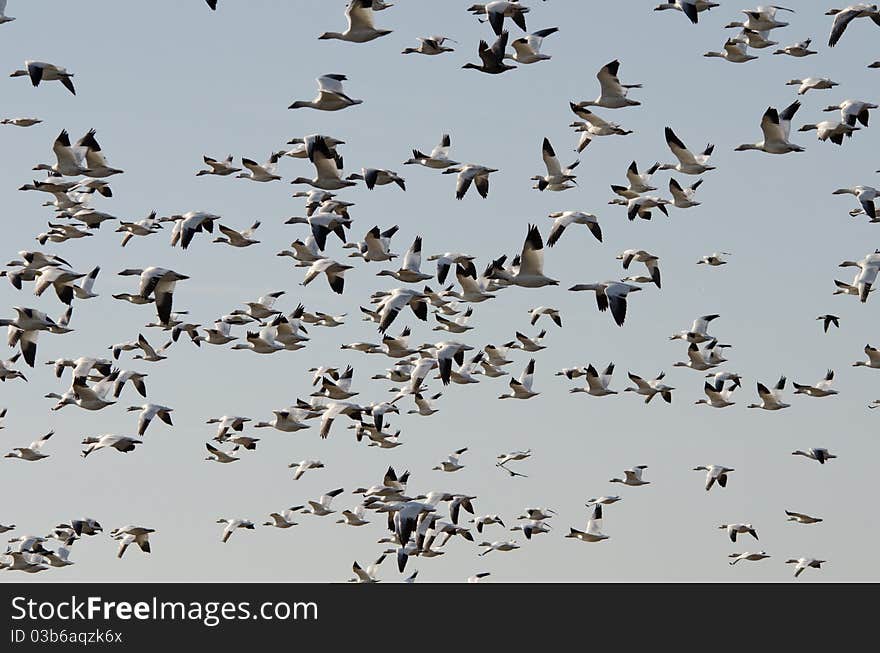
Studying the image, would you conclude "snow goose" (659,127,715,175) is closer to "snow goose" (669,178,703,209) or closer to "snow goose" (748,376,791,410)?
"snow goose" (669,178,703,209)

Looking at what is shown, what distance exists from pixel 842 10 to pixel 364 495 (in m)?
15.1

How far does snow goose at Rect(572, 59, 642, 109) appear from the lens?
33.2 metres

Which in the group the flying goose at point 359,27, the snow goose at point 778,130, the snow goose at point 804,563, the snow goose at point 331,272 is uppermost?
the flying goose at point 359,27

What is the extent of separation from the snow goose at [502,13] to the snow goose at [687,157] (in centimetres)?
455

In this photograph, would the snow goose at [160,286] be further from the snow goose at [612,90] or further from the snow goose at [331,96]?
the snow goose at [612,90]

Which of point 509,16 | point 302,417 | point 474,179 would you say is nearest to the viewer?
point 509,16

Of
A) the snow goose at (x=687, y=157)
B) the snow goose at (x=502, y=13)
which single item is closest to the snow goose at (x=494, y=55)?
the snow goose at (x=502, y=13)

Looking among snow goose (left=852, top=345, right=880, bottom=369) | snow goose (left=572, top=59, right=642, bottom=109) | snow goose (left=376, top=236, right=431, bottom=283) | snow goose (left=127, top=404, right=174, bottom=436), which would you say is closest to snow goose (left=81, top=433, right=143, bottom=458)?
snow goose (left=127, top=404, right=174, bottom=436)

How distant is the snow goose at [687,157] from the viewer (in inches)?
1374

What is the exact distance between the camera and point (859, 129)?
112ft

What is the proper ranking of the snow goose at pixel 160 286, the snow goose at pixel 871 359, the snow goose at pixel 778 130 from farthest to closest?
the snow goose at pixel 871 359
the snow goose at pixel 778 130
the snow goose at pixel 160 286

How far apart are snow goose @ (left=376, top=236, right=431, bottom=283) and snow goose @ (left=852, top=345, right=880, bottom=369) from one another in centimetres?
1109

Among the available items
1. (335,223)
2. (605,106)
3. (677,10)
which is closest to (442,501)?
(335,223)

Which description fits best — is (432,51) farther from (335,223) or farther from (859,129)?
(859,129)
